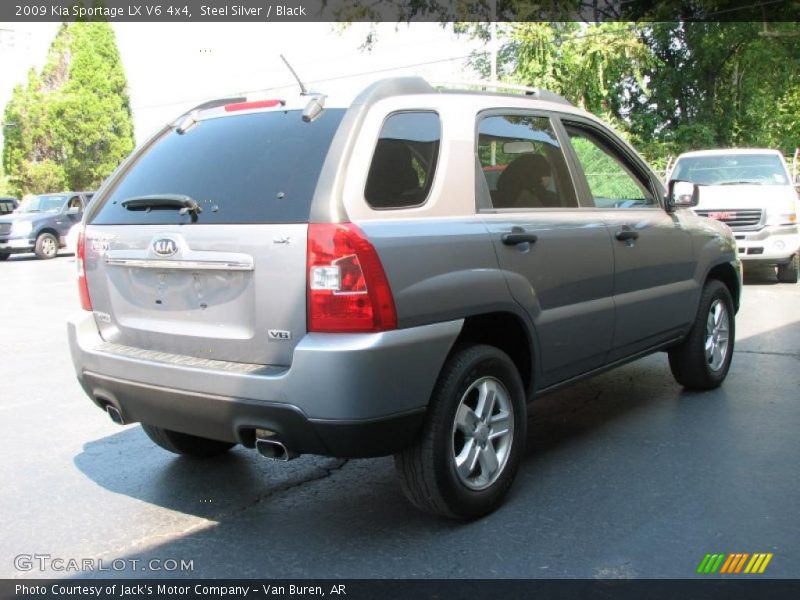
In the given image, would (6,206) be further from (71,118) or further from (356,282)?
(356,282)

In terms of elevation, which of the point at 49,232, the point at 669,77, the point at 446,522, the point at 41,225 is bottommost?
the point at 49,232

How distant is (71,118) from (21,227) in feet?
61.9

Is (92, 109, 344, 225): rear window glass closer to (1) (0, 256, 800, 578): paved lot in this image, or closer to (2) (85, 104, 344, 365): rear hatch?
A: (2) (85, 104, 344, 365): rear hatch

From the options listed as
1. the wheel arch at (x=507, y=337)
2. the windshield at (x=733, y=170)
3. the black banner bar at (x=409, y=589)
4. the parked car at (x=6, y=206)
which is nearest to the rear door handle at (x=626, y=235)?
the wheel arch at (x=507, y=337)

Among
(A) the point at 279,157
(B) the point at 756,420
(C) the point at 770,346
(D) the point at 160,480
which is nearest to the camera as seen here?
(A) the point at 279,157

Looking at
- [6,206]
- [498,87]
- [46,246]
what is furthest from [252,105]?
[6,206]

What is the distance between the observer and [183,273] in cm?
340

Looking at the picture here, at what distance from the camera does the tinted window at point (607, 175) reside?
4566 millimetres

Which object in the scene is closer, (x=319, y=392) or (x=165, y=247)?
(x=319, y=392)

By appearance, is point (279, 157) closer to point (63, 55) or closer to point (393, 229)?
point (393, 229)

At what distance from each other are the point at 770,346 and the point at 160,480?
18.3 ft

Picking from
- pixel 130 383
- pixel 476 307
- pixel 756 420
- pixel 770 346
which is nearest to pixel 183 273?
pixel 130 383

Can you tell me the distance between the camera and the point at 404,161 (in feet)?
11.1

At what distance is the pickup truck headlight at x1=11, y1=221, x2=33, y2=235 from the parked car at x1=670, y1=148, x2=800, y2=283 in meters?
16.9
